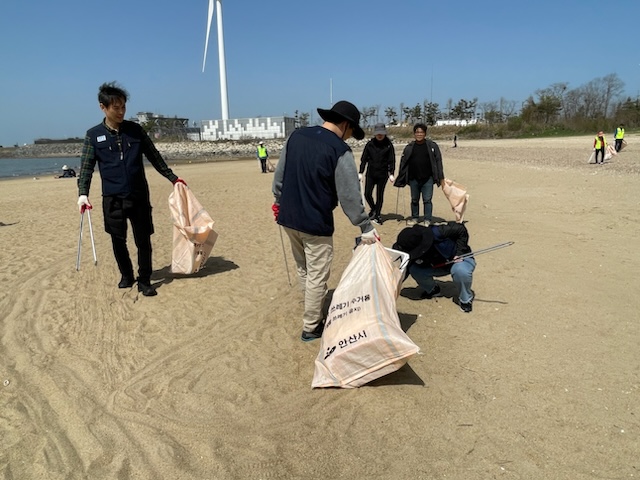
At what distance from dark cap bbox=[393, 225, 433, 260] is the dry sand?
2.21 feet

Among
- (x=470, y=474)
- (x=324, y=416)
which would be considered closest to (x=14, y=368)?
(x=324, y=416)

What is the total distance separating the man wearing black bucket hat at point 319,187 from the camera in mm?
3195

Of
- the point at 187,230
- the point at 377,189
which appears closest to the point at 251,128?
the point at 377,189

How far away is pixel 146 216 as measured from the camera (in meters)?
4.64

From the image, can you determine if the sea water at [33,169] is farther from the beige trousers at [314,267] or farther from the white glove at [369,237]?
the white glove at [369,237]

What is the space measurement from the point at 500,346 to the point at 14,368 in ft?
12.6

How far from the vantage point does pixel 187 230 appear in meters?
5.09

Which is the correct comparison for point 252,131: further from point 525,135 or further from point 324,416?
point 324,416

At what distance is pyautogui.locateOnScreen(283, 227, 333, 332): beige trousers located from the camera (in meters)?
3.45

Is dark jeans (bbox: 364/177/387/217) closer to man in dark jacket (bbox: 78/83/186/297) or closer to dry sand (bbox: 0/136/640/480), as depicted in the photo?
dry sand (bbox: 0/136/640/480)

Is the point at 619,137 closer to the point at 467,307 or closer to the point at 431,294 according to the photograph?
the point at 431,294

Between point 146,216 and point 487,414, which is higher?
point 146,216

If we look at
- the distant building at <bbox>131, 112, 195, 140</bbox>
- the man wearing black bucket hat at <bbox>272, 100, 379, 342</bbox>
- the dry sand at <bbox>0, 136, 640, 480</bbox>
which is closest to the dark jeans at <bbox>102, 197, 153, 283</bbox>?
the dry sand at <bbox>0, 136, 640, 480</bbox>

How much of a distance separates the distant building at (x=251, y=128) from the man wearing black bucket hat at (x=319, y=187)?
270 feet
